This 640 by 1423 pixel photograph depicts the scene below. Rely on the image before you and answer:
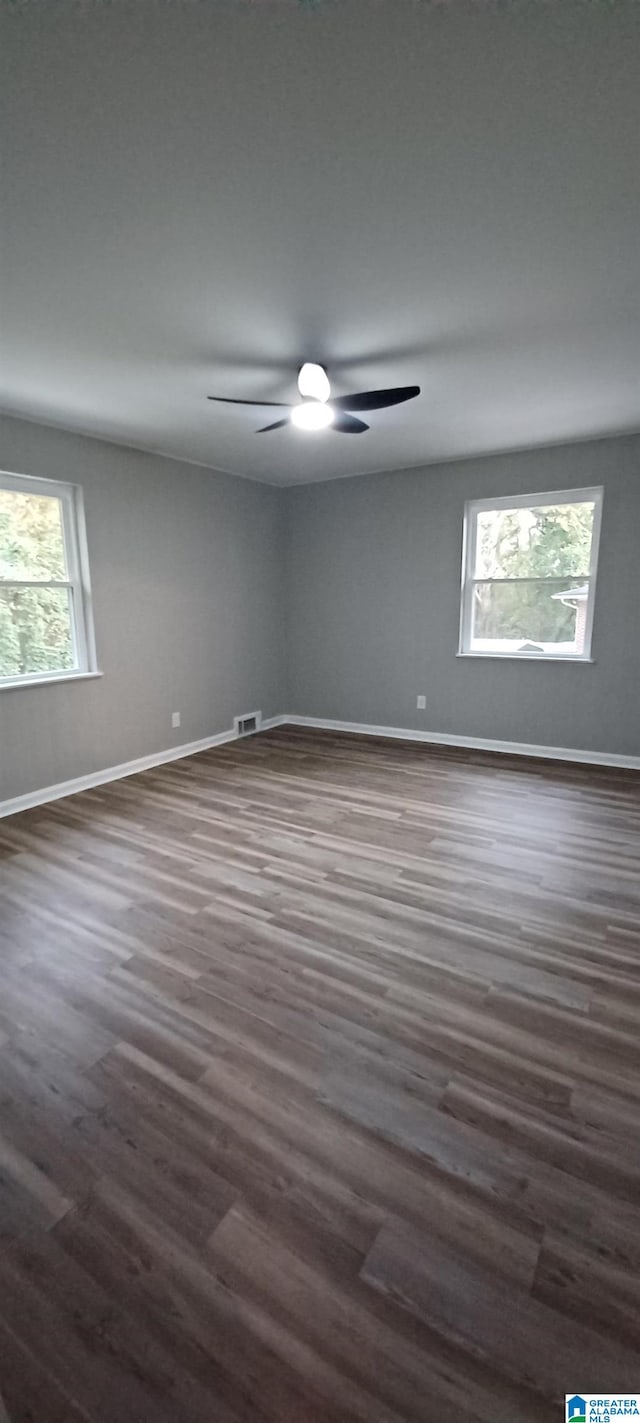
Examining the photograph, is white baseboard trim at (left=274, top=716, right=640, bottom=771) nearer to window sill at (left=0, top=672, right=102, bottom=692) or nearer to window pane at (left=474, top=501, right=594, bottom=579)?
window pane at (left=474, top=501, right=594, bottom=579)

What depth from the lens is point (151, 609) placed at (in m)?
4.53

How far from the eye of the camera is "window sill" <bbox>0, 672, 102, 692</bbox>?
3609 mm

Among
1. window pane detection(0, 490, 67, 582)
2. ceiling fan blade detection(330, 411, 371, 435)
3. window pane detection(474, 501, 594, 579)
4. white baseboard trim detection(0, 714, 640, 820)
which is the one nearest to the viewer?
ceiling fan blade detection(330, 411, 371, 435)

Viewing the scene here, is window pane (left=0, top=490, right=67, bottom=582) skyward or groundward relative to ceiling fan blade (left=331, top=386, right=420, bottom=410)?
groundward

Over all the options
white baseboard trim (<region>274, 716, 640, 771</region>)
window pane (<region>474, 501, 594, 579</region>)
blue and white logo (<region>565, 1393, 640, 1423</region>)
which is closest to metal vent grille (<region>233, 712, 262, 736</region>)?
white baseboard trim (<region>274, 716, 640, 771</region>)

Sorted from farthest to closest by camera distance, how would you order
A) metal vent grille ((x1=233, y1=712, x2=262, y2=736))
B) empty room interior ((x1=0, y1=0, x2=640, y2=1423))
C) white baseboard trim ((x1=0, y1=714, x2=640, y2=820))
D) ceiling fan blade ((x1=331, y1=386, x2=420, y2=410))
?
metal vent grille ((x1=233, y1=712, x2=262, y2=736)) < white baseboard trim ((x1=0, y1=714, x2=640, y2=820)) < ceiling fan blade ((x1=331, y1=386, x2=420, y2=410)) < empty room interior ((x1=0, y1=0, x2=640, y2=1423))

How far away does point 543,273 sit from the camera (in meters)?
2.01

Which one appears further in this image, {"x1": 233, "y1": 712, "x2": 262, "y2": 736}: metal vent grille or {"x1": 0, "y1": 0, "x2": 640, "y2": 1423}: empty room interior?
{"x1": 233, "y1": 712, "x2": 262, "y2": 736}: metal vent grille

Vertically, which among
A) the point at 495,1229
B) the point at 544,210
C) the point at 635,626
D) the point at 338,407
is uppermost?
the point at 544,210

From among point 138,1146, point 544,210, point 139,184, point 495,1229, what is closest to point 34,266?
point 139,184

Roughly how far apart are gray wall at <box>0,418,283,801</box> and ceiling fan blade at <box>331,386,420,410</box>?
7.11 ft

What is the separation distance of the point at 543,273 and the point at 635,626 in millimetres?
2957

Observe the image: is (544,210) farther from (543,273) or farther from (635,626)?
(635,626)

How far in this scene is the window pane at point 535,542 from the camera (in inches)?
175
